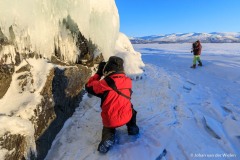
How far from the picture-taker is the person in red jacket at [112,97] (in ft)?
10.9

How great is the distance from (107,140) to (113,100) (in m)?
0.48

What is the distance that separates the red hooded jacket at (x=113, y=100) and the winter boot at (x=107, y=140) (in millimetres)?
72

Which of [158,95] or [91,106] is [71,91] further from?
[158,95]

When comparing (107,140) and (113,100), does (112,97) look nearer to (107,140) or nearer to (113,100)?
(113,100)

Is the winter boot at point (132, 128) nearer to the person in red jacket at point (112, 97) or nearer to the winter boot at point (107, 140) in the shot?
the person in red jacket at point (112, 97)

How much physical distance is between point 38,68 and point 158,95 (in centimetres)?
267

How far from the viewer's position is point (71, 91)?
4660 mm

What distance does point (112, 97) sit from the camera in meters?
3.34

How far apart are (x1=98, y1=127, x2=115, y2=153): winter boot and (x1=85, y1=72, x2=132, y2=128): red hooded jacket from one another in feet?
0.24

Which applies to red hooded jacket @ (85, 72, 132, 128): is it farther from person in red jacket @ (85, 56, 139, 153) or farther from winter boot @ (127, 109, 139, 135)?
winter boot @ (127, 109, 139, 135)

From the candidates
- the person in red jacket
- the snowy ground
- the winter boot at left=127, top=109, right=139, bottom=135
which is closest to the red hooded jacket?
the person in red jacket

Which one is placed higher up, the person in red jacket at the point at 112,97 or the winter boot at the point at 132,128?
the person in red jacket at the point at 112,97

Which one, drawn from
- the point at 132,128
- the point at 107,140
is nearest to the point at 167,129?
the point at 132,128

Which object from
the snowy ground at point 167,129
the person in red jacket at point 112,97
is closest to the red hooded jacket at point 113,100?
the person in red jacket at point 112,97
